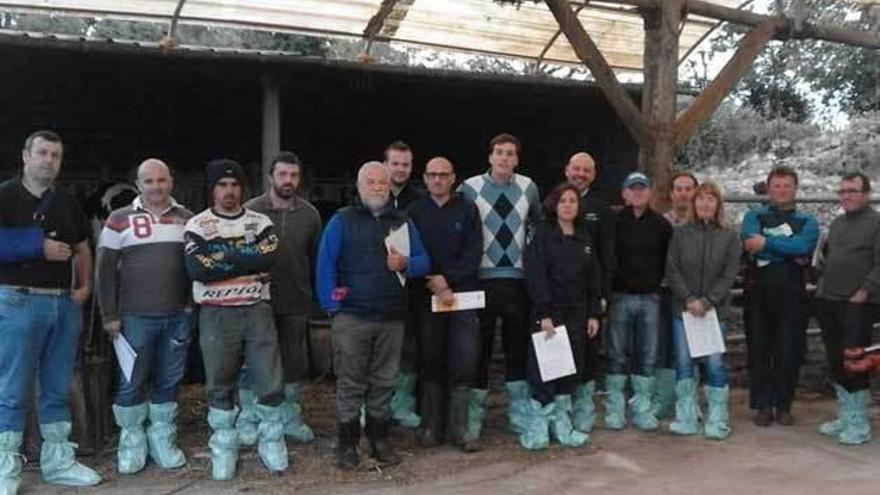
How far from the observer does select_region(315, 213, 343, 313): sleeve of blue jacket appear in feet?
14.1

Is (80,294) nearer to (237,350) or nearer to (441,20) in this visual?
(237,350)

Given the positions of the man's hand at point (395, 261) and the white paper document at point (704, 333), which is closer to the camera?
the man's hand at point (395, 261)

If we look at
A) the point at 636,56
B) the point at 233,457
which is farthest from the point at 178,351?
the point at 636,56

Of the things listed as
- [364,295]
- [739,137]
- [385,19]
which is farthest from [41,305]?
[739,137]

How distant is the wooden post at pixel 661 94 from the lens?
5.75 meters

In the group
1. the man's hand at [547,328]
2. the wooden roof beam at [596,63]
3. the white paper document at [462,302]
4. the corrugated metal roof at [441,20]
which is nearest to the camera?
the white paper document at [462,302]

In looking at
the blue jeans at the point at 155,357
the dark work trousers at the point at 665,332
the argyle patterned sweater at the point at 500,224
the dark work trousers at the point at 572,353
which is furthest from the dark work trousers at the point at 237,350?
the dark work trousers at the point at 665,332

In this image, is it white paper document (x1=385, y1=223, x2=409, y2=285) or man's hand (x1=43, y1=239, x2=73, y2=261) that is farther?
white paper document (x1=385, y1=223, x2=409, y2=285)

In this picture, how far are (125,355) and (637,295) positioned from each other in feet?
8.94

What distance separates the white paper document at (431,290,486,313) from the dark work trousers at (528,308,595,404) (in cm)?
35

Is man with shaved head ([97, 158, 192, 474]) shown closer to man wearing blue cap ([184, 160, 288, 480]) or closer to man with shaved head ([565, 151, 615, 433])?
man wearing blue cap ([184, 160, 288, 480])

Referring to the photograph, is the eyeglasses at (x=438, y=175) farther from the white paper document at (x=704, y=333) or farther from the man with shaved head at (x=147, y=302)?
the white paper document at (x=704, y=333)

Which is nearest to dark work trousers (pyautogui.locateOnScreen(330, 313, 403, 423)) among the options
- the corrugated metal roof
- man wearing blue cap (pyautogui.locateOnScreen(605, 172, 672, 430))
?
man wearing blue cap (pyautogui.locateOnScreen(605, 172, 672, 430))

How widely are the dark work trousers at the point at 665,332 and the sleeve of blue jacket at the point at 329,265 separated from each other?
6.46 feet
